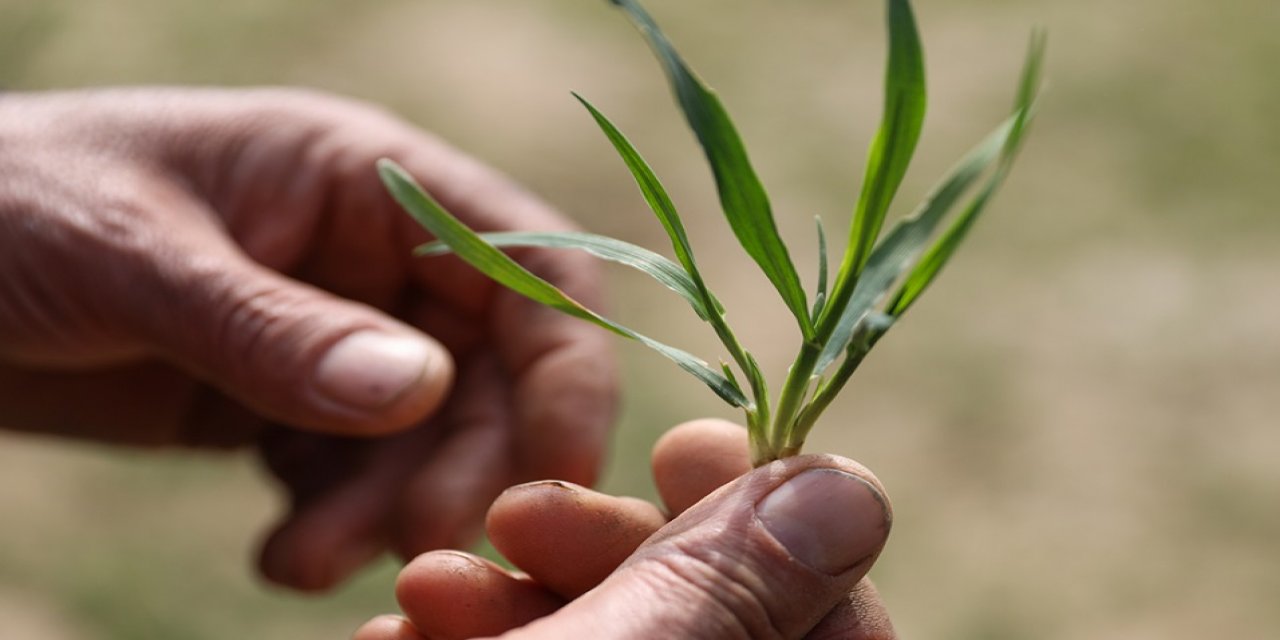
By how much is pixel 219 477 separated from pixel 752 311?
1.24 m

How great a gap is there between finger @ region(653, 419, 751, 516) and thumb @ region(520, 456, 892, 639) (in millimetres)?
122

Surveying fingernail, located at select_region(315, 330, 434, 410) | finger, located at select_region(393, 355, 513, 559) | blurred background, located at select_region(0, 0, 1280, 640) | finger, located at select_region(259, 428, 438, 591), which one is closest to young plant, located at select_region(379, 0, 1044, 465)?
fingernail, located at select_region(315, 330, 434, 410)

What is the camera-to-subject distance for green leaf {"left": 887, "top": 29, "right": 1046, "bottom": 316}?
2.46 ft

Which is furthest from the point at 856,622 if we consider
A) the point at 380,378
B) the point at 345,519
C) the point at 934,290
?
the point at 934,290

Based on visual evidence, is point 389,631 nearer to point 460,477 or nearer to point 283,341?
point 283,341

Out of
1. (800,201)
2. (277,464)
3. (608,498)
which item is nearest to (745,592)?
(608,498)

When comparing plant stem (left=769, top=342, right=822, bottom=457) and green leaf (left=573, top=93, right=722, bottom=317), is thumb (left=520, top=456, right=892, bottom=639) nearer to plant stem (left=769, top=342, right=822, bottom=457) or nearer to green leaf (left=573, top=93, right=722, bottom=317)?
plant stem (left=769, top=342, right=822, bottom=457)

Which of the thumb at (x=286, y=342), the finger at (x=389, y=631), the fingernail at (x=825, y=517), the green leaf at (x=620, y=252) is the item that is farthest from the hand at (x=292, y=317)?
the fingernail at (x=825, y=517)

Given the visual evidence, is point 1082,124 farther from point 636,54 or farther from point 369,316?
point 369,316

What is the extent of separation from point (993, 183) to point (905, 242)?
0.10 meters

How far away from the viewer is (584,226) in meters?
3.06

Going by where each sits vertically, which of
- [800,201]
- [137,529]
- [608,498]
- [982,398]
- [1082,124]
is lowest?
[137,529]

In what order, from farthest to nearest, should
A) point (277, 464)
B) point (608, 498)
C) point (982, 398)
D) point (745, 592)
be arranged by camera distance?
point (982, 398)
point (277, 464)
point (608, 498)
point (745, 592)

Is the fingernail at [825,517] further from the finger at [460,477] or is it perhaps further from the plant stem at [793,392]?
the finger at [460,477]
